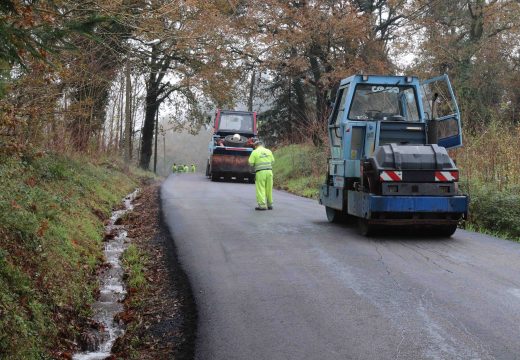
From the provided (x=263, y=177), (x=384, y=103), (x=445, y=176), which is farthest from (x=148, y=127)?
(x=445, y=176)

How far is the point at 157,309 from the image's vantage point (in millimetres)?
6746

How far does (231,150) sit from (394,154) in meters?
18.0

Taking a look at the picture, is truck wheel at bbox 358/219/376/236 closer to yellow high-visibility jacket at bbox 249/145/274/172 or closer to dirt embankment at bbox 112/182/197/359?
dirt embankment at bbox 112/182/197/359

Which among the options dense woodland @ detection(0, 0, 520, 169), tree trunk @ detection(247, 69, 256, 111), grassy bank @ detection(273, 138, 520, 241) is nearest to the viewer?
grassy bank @ detection(273, 138, 520, 241)

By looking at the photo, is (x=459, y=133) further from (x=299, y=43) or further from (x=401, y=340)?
(x=299, y=43)

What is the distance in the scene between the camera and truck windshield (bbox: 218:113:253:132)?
29547 millimetres

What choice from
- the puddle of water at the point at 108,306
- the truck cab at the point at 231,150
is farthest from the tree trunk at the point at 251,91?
the puddle of water at the point at 108,306

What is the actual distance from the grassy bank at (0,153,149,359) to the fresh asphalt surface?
1.33m

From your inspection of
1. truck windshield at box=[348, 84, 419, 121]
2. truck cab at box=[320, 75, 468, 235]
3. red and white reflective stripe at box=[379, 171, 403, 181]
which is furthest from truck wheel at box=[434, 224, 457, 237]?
truck windshield at box=[348, 84, 419, 121]

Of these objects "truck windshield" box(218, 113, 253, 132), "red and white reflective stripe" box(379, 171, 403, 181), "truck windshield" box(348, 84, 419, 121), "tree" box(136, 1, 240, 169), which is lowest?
"red and white reflective stripe" box(379, 171, 403, 181)

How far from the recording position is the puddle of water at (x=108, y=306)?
5930 mm

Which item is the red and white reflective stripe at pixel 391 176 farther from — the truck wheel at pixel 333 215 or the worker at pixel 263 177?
the worker at pixel 263 177

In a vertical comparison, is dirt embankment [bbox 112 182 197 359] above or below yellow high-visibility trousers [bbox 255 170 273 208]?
below

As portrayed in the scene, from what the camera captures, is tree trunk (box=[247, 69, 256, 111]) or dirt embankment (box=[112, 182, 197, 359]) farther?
tree trunk (box=[247, 69, 256, 111])
